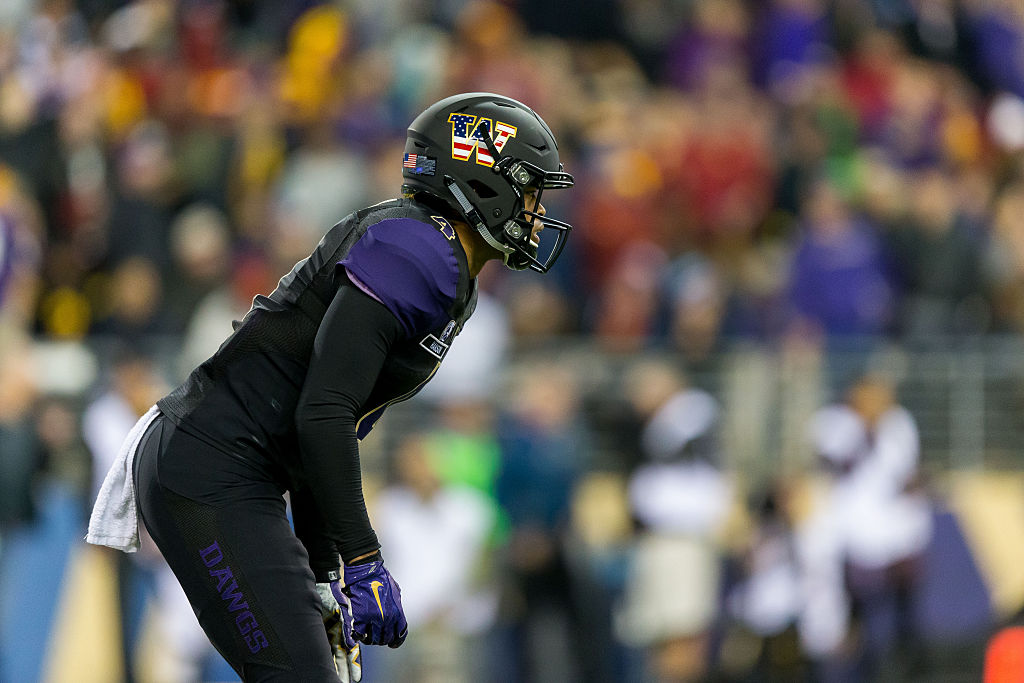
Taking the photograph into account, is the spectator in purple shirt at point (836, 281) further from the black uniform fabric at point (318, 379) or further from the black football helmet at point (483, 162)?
the black uniform fabric at point (318, 379)

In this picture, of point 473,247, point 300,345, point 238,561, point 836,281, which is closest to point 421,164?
point 473,247

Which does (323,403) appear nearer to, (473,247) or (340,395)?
(340,395)

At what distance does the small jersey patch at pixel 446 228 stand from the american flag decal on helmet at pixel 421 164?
148mm

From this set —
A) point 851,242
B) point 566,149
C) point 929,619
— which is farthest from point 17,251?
point 929,619

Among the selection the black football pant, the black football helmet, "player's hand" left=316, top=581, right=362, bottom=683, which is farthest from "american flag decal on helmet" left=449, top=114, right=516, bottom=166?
"player's hand" left=316, top=581, right=362, bottom=683

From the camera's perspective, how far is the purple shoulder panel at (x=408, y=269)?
155 inches

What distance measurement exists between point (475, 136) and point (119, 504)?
1.40 m

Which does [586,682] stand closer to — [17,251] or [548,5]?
[17,251]

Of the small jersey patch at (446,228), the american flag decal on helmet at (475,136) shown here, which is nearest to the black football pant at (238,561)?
the small jersey patch at (446,228)

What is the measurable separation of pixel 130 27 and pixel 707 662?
6755mm

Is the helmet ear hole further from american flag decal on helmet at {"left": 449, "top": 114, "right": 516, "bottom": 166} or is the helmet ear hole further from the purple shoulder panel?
the purple shoulder panel

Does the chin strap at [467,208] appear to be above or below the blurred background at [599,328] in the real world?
below

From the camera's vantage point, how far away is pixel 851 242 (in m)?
10.7

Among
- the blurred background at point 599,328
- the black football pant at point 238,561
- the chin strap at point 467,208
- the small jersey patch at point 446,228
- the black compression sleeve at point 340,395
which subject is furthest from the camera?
the blurred background at point 599,328
